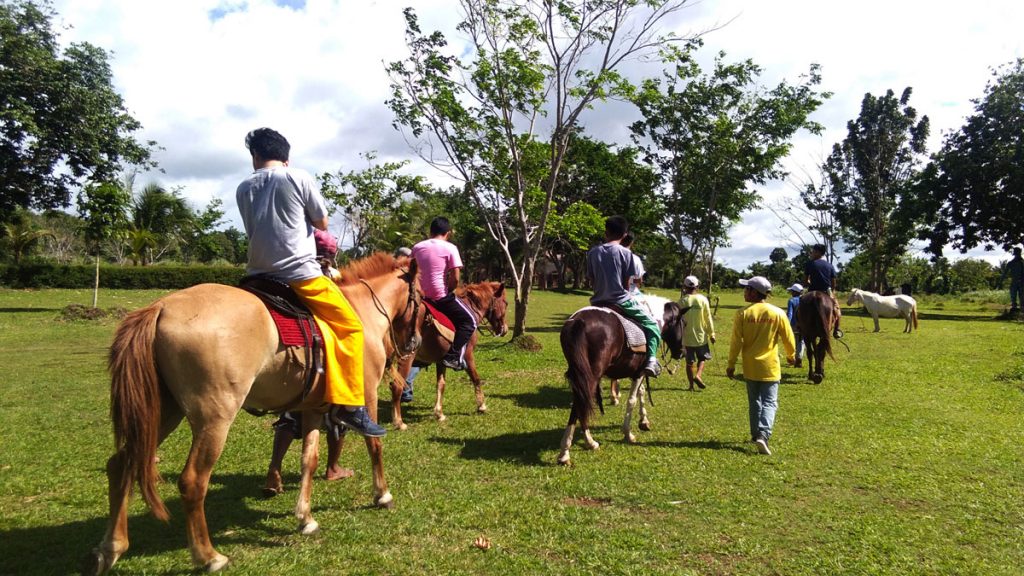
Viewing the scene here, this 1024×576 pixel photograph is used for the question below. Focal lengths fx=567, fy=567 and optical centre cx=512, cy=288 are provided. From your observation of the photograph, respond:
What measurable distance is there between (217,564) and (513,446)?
3477mm

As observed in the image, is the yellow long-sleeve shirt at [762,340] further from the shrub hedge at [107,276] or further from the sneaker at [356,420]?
the shrub hedge at [107,276]

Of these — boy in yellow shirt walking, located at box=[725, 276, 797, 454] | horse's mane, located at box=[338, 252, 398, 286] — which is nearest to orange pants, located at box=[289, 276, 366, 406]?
horse's mane, located at box=[338, 252, 398, 286]

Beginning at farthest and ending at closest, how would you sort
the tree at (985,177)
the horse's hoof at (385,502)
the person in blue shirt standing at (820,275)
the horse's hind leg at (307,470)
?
the tree at (985,177) < the person in blue shirt standing at (820,275) < the horse's hoof at (385,502) < the horse's hind leg at (307,470)

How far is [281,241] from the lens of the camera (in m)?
3.81

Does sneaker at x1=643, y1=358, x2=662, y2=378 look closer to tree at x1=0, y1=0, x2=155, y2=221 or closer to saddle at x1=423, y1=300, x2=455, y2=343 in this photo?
saddle at x1=423, y1=300, x2=455, y2=343

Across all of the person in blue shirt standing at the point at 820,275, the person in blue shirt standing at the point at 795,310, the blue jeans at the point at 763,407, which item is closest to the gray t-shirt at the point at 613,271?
the blue jeans at the point at 763,407

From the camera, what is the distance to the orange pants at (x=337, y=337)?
3.98m

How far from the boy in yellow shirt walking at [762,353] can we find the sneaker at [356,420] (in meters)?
4.21

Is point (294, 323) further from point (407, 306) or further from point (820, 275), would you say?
point (820, 275)

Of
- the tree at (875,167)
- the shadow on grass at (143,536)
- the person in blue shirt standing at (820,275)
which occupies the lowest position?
the shadow on grass at (143,536)

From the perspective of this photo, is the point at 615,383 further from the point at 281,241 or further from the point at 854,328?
the point at 854,328

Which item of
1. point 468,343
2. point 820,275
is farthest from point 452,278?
point 820,275

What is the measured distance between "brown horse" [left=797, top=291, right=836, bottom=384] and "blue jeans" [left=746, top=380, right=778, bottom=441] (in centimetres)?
464

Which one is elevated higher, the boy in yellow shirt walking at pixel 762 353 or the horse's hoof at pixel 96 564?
the boy in yellow shirt walking at pixel 762 353
